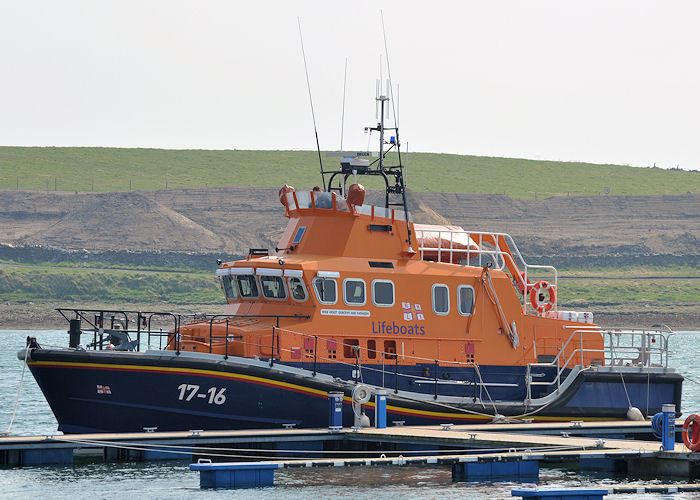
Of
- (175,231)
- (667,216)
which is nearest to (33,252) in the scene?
(175,231)

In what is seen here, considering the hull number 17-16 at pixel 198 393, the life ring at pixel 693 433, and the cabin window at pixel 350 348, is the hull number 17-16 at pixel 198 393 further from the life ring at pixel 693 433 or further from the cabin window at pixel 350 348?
the life ring at pixel 693 433

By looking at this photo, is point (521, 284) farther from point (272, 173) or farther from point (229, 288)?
point (272, 173)

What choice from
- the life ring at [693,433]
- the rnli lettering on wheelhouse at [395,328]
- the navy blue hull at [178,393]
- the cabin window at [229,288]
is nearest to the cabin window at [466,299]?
the rnli lettering on wheelhouse at [395,328]

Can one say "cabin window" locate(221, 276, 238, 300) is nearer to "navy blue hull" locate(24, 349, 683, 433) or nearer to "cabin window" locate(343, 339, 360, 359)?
"cabin window" locate(343, 339, 360, 359)

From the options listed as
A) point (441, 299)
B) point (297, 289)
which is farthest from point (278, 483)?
point (441, 299)

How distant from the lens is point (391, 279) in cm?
2253

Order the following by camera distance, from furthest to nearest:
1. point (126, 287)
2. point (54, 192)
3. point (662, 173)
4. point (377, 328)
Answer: point (662, 173) → point (54, 192) → point (126, 287) → point (377, 328)

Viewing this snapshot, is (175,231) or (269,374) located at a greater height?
(175,231)

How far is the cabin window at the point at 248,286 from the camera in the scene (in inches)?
893

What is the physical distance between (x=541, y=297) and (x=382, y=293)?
3482 mm

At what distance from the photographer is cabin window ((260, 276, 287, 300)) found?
73.0 feet

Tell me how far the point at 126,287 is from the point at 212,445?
69191 millimetres

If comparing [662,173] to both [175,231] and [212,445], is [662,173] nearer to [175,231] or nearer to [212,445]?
[175,231]

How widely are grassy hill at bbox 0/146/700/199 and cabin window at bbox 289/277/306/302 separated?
A: 94.2 m
